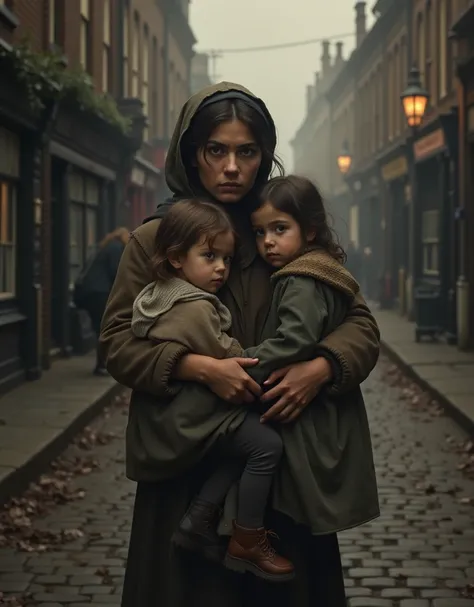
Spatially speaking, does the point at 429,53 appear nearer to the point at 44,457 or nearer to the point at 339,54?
the point at 44,457

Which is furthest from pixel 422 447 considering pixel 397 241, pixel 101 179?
pixel 397 241

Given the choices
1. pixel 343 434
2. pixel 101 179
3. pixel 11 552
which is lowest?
pixel 11 552

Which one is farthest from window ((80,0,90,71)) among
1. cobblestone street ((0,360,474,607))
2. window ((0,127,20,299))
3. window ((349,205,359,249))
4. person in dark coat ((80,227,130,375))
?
window ((349,205,359,249))

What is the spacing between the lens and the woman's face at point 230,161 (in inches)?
121

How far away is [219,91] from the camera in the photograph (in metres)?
3.11

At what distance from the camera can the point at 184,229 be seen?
9.62 ft

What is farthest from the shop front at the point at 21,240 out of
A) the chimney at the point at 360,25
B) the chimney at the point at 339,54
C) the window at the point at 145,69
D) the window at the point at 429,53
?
the chimney at the point at 339,54

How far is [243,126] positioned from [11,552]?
3.67 meters

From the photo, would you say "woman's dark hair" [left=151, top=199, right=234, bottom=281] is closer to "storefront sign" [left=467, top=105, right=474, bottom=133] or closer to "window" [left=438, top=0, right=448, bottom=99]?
"storefront sign" [left=467, top=105, right=474, bottom=133]

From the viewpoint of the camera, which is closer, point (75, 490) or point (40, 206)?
point (75, 490)

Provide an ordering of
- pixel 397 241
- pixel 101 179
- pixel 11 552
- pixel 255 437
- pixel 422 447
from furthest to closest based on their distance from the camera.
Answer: pixel 397 241, pixel 101 179, pixel 422 447, pixel 11 552, pixel 255 437

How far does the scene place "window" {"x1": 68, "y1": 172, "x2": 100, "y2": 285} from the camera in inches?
667

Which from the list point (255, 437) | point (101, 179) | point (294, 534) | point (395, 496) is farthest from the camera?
point (101, 179)

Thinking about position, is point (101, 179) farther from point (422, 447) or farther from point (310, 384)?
point (310, 384)
